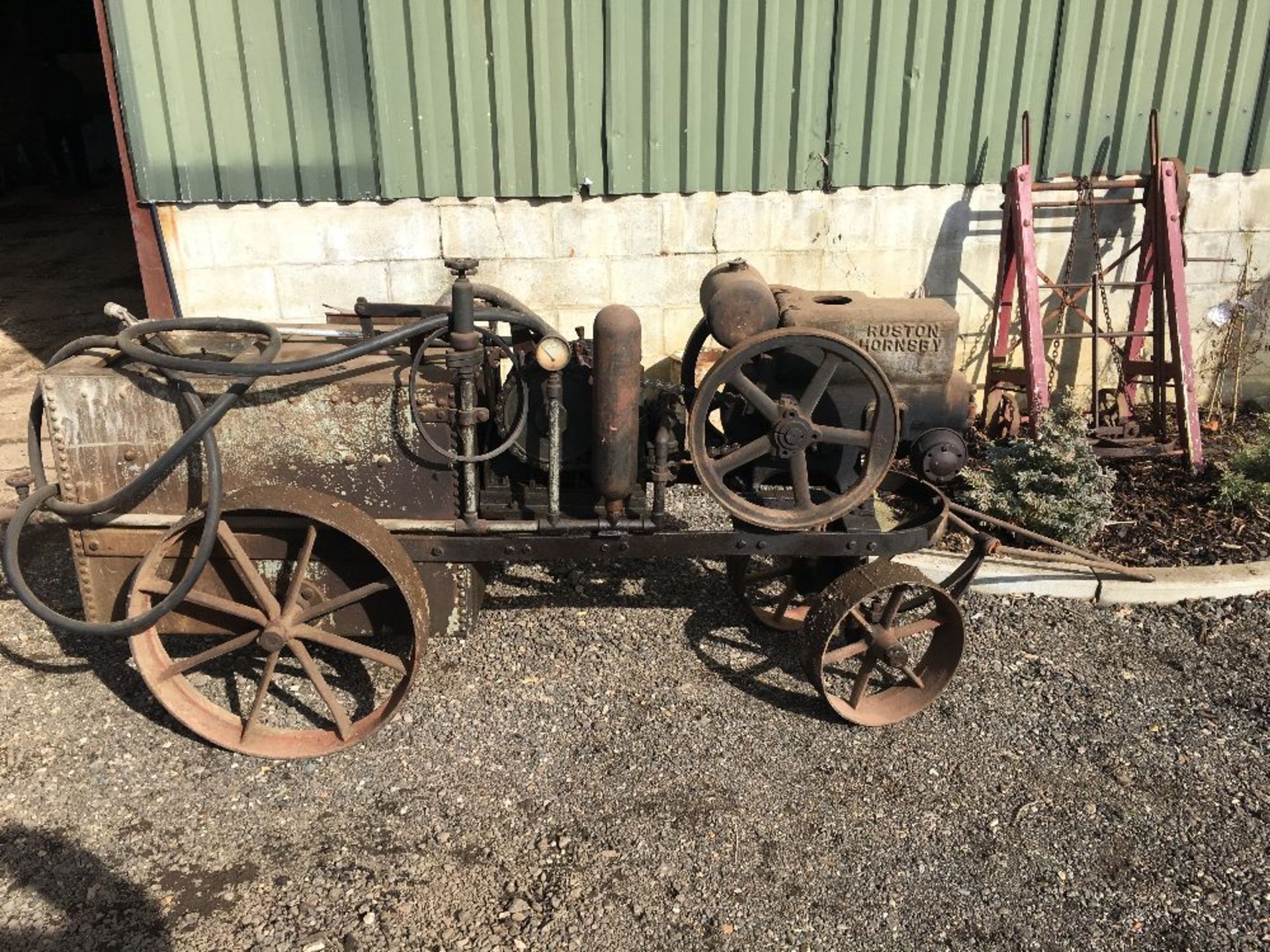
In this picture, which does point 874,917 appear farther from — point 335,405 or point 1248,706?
point 335,405

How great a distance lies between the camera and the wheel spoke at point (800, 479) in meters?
3.45

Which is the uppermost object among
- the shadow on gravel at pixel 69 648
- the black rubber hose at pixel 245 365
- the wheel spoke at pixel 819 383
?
the black rubber hose at pixel 245 365

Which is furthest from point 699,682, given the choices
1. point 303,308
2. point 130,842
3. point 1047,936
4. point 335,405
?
point 303,308

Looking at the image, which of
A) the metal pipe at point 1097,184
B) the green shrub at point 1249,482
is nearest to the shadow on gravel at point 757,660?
the green shrub at point 1249,482

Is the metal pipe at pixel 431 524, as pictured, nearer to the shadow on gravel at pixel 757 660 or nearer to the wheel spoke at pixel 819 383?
the wheel spoke at pixel 819 383

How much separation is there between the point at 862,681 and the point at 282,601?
7.11 feet

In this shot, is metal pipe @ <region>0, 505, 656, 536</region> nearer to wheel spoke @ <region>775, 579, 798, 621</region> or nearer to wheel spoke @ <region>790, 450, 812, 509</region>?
wheel spoke @ <region>790, 450, 812, 509</region>

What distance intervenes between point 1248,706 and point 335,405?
3690 mm

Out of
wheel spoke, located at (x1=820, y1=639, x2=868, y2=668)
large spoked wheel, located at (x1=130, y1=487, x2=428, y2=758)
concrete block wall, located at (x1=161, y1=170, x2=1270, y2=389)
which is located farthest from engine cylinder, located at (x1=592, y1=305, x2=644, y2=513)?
concrete block wall, located at (x1=161, y1=170, x2=1270, y2=389)

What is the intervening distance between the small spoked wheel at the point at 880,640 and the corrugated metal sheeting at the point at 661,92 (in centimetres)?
315

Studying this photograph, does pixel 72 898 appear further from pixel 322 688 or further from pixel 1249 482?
pixel 1249 482

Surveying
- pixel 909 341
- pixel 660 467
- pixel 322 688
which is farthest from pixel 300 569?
pixel 909 341

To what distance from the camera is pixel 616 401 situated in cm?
331

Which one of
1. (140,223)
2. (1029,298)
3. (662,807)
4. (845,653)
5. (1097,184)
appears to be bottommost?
(662,807)
